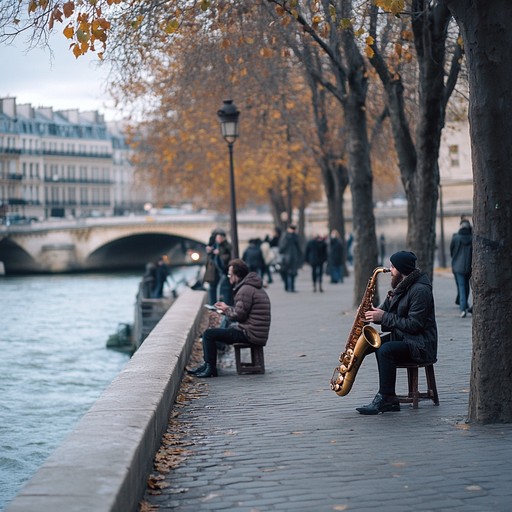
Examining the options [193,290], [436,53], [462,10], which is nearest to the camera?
[462,10]

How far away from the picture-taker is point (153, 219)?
83.5 meters

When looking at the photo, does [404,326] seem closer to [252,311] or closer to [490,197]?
[490,197]

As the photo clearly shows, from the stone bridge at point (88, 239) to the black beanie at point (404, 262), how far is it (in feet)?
228

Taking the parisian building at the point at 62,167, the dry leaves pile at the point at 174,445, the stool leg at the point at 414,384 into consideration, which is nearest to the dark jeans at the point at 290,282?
the dry leaves pile at the point at 174,445

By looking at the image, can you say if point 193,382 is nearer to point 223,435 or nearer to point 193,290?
point 223,435

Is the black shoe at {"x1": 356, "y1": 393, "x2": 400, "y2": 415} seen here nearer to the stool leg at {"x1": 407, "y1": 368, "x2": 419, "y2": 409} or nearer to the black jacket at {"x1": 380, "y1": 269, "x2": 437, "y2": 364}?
the stool leg at {"x1": 407, "y1": 368, "x2": 419, "y2": 409}

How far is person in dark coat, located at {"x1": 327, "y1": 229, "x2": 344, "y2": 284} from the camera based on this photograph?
34219mm

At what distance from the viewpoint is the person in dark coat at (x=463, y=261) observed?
65.7 feet

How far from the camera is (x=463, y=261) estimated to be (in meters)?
20.3

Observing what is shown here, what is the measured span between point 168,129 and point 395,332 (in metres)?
32.7

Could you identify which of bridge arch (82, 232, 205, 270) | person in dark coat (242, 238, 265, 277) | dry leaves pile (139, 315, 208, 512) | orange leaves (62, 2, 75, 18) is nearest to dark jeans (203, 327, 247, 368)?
dry leaves pile (139, 315, 208, 512)

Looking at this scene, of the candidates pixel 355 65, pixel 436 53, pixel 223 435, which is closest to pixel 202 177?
pixel 355 65

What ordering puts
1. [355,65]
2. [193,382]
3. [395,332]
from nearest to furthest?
[395,332]
[193,382]
[355,65]

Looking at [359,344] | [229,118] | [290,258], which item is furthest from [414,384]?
[290,258]
